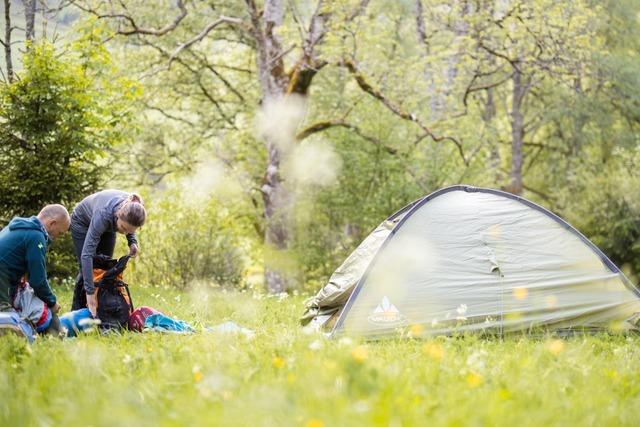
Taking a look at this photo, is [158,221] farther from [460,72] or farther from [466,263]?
[460,72]

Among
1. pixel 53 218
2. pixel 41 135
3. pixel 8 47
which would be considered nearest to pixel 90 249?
pixel 53 218

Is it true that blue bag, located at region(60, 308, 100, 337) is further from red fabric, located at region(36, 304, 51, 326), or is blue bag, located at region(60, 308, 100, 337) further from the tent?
the tent

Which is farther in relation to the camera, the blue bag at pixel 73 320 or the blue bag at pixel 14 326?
the blue bag at pixel 73 320

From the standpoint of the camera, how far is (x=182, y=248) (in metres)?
13.3

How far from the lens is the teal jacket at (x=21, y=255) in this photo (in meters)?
5.62

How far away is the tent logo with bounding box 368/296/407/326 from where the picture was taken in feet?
20.8

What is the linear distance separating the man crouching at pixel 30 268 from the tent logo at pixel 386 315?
2.75 metres

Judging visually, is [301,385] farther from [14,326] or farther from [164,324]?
[164,324]

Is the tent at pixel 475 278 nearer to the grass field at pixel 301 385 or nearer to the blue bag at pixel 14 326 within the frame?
the grass field at pixel 301 385

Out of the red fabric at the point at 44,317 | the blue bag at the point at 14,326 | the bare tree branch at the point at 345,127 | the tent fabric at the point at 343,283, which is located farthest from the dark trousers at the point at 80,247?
the bare tree branch at the point at 345,127

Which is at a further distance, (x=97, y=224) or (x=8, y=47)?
(x=8, y=47)

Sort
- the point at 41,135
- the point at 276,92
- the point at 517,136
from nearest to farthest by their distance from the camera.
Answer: the point at 41,135, the point at 276,92, the point at 517,136

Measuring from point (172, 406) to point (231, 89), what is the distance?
1753 cm

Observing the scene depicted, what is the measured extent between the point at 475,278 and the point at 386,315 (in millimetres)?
970
